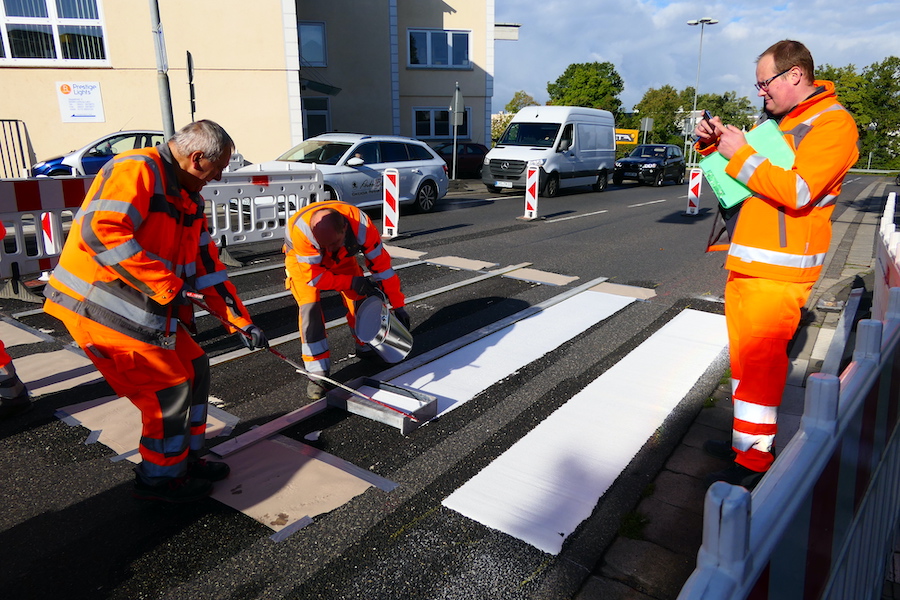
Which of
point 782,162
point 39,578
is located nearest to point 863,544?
point 782,162

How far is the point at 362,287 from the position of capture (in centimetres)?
464

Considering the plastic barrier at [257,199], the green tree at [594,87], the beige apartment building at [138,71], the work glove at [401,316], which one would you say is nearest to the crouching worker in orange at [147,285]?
the work glove at [401,316]

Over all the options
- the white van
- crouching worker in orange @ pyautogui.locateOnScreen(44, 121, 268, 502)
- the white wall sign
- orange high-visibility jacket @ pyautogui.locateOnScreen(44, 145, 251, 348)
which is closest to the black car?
the white van

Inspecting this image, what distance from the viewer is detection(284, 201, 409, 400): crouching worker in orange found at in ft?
14.1

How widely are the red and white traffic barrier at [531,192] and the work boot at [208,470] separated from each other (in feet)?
35.7

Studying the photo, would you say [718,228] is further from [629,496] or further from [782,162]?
[629,496]

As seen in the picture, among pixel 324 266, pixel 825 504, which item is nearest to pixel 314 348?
pixel 324 266

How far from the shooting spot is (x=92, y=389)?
457 centimetres

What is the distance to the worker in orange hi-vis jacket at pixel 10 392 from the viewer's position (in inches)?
160

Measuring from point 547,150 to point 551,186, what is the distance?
3.56 feet

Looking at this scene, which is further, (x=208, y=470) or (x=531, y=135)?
(x=531, y=135)

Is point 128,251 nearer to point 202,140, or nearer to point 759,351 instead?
point 202,140

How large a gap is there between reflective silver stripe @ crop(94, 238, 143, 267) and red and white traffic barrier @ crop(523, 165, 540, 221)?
444 inches

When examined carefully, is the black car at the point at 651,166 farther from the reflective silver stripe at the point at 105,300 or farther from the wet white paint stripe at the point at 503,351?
the reflective silver stripe at the point at 105,300
